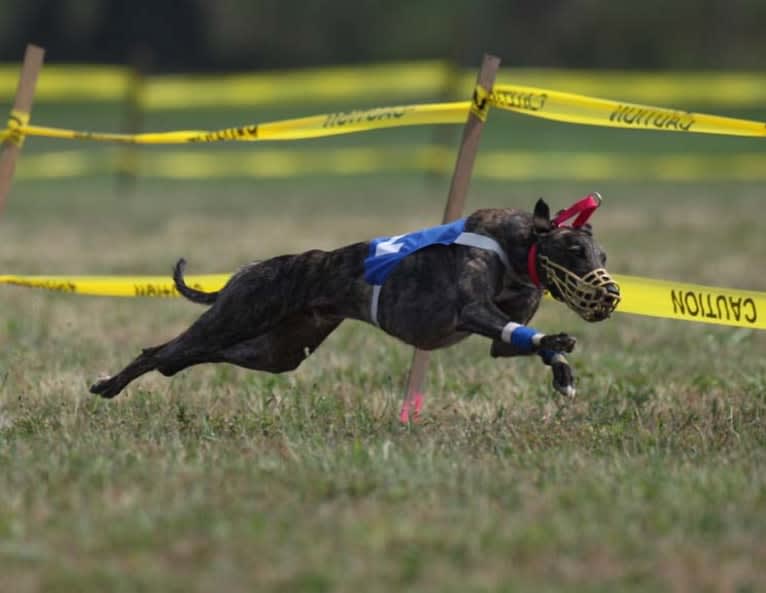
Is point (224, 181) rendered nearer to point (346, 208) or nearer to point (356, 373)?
point (346, 208)

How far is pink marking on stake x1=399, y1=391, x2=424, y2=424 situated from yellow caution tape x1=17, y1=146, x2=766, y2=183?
1564 cm

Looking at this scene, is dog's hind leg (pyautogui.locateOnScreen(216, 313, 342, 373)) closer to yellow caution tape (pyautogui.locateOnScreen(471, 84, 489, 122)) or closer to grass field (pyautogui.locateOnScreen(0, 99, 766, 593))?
grass field (pyautogui.locateOnScreen(0, 99, 766, 593))

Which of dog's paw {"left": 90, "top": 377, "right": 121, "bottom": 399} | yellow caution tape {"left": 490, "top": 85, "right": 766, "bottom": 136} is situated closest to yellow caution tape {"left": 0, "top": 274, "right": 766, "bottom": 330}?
yellow caution tape {"left": 490, "top": 85, "right": 766, "bottom": 136}

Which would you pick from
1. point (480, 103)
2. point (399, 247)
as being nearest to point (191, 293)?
point (399, 247)

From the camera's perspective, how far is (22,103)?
329 inches

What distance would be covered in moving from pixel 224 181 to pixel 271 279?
18.8 meters

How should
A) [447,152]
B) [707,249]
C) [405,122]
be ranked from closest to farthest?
[405,122]
[707,249]
[447,152]

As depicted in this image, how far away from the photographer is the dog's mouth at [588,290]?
237 inches

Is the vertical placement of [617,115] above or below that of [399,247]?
above

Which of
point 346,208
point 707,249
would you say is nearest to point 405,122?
point 707,249

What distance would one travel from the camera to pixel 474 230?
20.9ft

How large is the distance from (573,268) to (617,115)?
1.16 metres

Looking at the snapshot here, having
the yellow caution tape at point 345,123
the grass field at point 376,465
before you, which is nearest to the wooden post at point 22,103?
the yellow caution tape at point 345,123

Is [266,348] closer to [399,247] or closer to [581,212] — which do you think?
[399,247]
